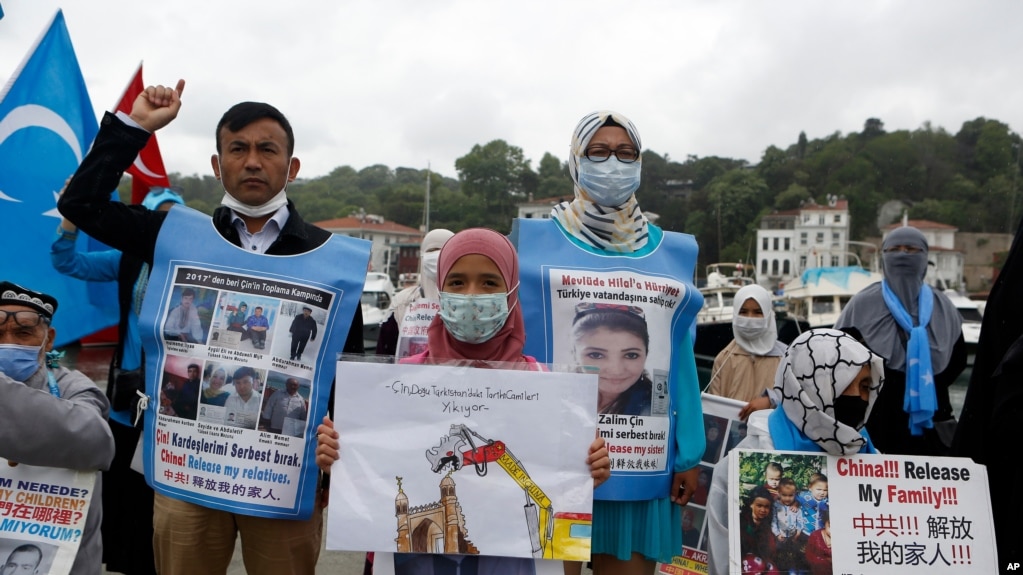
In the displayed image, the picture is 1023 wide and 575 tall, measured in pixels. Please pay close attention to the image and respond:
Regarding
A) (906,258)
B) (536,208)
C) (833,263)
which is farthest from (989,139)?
(906,258)

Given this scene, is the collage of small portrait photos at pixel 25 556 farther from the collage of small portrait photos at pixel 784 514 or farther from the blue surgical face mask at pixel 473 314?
the collage of small portrait photos at pixel 784 514

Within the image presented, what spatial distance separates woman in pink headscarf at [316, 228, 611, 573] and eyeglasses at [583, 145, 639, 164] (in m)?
0.73

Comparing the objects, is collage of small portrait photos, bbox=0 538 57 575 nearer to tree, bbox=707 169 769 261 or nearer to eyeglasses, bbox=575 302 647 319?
eyeglasses, bbox=575 302 647 319

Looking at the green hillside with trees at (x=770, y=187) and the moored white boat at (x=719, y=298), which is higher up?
the green hillside with trees at (x=770, y=187)

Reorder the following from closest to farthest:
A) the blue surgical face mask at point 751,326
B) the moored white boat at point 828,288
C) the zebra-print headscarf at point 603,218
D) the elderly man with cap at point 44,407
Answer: the elderly man with cap at point 44,407 → the zebra-print headscarf at point 603,218 → the blue surgical face mask at point 751,326 → the moored white boat at point 828,288

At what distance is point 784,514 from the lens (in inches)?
90.9

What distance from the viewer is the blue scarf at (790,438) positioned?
8.36 ft

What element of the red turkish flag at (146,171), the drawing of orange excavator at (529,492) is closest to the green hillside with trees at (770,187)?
the red turkish flag at (146,171)

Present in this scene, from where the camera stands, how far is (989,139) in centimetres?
9488

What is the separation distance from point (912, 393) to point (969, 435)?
6.85 feet

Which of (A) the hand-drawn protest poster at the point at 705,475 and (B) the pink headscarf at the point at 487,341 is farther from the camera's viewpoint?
(A) the hand-drawn protest poster at the point at 705,475

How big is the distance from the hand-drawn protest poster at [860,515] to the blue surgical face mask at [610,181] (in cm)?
107

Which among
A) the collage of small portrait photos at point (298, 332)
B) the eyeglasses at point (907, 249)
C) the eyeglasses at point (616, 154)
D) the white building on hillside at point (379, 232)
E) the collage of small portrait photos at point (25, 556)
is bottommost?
the collage of small portrait photos at point (25, 556)

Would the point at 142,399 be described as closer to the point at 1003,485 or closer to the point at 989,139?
the point at 1003,485
